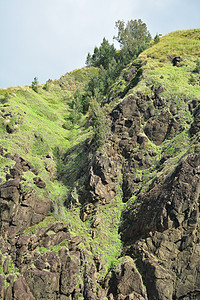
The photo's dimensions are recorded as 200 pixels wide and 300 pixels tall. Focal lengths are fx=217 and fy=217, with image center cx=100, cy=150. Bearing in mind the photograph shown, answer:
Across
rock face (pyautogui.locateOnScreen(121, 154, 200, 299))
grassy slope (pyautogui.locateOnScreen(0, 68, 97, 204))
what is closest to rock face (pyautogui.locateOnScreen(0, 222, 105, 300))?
rock face (pyautogui.locateOnScreen(121, 154, 200, 299))

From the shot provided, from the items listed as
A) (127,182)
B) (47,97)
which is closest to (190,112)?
(127,182)

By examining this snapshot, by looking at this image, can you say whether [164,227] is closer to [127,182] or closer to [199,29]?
[127,182]

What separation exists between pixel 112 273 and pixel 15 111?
134ft

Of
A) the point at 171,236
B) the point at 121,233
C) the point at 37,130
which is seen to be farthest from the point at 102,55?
the point at 171,236

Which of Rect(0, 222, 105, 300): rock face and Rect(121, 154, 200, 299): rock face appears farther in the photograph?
Rect(121, 154, 200, 299): rock face

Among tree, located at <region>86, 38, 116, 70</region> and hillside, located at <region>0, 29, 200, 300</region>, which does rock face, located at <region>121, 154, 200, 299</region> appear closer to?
hillside, located at <region>0, 29, 200, 300</region>

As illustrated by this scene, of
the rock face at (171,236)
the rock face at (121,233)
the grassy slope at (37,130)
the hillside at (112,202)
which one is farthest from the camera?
Answer: the grassy slope at (37,130)

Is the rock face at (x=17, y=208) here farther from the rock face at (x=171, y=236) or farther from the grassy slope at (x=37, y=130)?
the rock face at (x=171, y=236)

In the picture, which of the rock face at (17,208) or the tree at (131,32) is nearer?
the rock face at (17,208)

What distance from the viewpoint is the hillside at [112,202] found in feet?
74.0

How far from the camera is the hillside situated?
2256 cm

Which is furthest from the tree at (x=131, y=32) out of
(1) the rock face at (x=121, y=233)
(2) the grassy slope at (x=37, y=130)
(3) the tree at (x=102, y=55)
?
(1) the rock face at (x=121, y=233)

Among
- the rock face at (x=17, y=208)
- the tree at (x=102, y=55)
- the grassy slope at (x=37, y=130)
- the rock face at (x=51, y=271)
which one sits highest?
the tree at (x=102, y=55)

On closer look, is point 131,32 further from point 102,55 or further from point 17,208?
point 17,208
